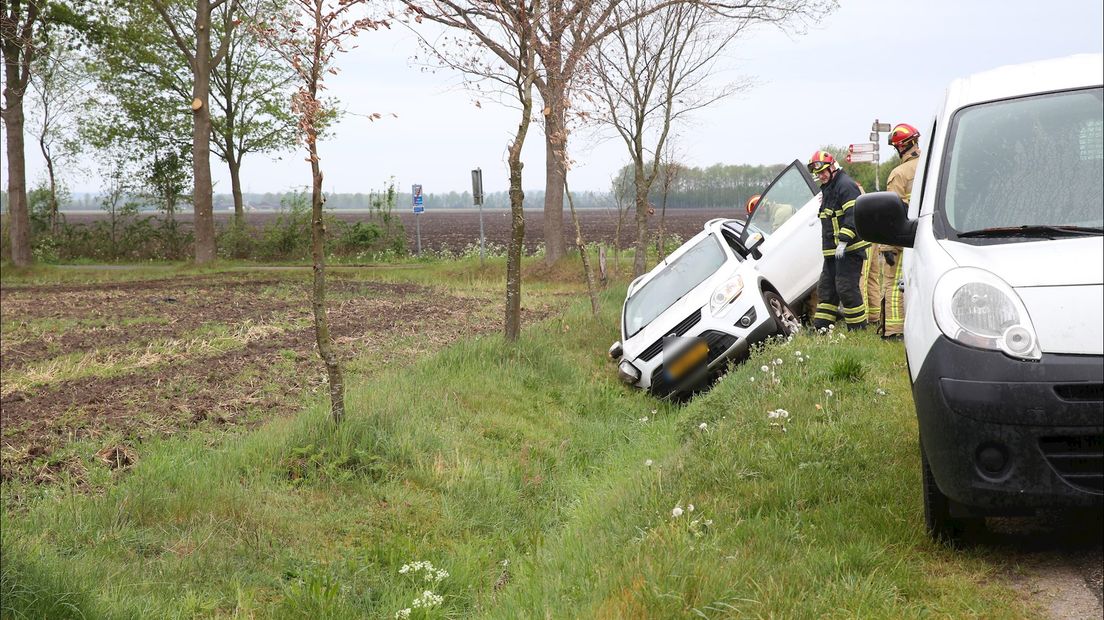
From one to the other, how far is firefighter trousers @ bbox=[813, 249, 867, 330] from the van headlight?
5.91 metres

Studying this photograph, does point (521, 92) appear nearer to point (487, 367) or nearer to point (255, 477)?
point (487, 367)

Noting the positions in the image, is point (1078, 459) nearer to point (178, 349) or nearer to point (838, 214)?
point (838, 214)

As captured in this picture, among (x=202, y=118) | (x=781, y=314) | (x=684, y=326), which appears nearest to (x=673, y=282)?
(x=684, y=326)

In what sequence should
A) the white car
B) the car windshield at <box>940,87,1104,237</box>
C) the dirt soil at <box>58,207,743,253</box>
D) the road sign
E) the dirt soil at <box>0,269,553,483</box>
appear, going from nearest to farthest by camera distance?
the car windshield at <box>940,87,1104,237</box>
the dirt soil at <box>0,269,553,483</box>
the white car
the road sign
the dirt soil at <box>58,207,743,253</box>

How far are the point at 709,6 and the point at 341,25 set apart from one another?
49.9 feet

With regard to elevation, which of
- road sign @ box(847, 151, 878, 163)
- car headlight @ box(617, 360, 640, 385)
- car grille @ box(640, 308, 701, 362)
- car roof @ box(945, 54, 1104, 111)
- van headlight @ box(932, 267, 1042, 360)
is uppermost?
road sign @ box(847, 151, 878, 163)

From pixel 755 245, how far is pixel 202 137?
21.6m

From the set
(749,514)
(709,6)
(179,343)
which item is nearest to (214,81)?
(709,6)

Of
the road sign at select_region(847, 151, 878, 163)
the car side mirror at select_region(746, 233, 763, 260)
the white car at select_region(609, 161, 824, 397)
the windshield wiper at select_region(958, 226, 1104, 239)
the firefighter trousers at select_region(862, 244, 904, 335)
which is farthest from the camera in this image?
the road sign at select_region(847, 151, 878, 163)

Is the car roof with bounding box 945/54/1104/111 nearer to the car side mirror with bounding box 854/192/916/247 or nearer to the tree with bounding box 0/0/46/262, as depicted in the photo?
the car side mirror with bounding box 854/192/916/247

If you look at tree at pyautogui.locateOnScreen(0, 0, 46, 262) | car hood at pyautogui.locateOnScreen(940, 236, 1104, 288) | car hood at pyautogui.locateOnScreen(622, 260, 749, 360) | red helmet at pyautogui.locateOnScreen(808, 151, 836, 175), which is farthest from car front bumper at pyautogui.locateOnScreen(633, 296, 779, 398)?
tree at pyautogui.locateOnScreen(0, 0, 46, 262)

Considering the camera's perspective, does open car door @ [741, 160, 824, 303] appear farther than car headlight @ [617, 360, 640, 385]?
Yes

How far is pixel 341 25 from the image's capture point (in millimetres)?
7707

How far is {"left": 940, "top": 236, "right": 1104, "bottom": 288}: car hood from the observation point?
3.60m
